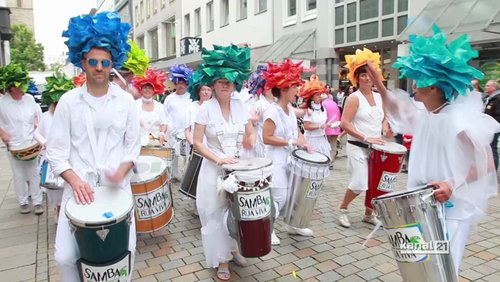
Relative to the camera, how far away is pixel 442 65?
2.38 metres

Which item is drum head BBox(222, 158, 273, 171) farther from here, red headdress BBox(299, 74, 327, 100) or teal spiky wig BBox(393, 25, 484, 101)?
red headdress BBox(299, 74, 327, 100)

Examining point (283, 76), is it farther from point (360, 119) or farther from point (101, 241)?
point (101, 241)

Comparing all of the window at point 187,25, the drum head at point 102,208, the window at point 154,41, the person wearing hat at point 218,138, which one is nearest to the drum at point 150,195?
the person wearing hat at point 218,138

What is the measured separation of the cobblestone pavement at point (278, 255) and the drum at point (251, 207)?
1.95 ft

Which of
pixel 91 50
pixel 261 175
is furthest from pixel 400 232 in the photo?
pixel 91 50

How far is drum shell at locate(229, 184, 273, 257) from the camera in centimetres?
309

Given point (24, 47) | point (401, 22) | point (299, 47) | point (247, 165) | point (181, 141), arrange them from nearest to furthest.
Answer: point (247, 165) < point (181, 141) < point (401, 22) < point (299, 47) < point (24, 47)

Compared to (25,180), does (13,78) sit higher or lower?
higher

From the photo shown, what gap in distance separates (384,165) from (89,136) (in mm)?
3153

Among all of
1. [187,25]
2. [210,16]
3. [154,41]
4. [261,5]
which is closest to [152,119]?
[261,5]

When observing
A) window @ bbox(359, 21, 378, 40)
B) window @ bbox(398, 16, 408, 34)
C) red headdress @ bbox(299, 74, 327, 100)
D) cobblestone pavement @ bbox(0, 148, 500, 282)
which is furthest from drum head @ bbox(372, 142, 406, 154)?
window @ bbox(359, 21, 378, 40)

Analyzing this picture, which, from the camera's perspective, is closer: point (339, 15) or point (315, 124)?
point (315, 124)

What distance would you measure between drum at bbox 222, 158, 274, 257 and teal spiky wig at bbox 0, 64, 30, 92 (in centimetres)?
413

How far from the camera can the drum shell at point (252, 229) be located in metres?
3.09
